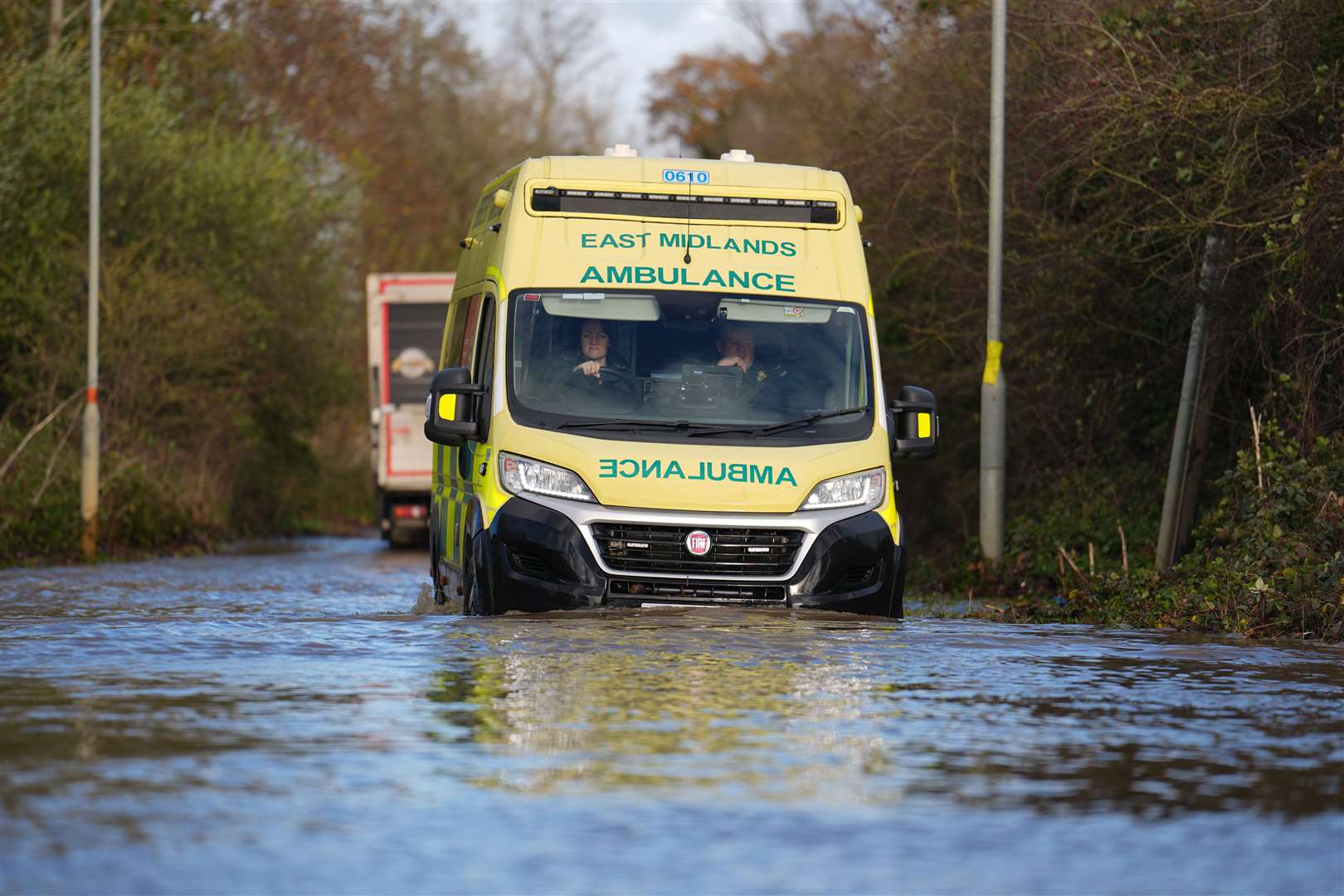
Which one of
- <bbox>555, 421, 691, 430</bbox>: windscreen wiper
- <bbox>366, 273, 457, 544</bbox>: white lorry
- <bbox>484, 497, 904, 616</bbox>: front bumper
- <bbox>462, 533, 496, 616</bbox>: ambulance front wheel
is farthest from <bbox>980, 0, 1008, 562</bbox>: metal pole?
<bbox>366, 273, 457, 544</bbox>: white lorry

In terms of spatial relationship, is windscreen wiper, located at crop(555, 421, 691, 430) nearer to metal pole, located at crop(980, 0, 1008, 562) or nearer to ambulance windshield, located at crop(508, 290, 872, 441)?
ambulance windshield, located at crop(508, 290, 872, 441)

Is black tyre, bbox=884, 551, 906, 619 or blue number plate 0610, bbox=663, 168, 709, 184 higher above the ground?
blue number plate 0610, bbox=663, 168, 709, 184

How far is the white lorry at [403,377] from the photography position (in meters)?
31.6

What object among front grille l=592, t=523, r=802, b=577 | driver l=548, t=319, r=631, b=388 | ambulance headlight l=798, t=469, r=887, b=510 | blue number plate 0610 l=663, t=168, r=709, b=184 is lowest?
front grille l=592, t=523, r=802, b=577

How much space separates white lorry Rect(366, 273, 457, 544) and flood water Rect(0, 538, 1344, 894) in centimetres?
1940

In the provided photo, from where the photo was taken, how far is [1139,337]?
21.2 m

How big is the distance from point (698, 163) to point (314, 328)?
2405cm

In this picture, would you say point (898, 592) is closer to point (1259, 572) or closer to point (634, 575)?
point (634, 575)

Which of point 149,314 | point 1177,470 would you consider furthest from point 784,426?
point 149,314

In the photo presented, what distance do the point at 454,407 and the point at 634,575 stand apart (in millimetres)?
1567

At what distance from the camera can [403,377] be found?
31750mm

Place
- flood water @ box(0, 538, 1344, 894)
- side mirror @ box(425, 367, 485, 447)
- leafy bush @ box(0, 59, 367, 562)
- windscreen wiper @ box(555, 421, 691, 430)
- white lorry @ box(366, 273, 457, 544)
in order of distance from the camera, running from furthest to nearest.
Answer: white lorry @ box(366, 273, 457, 544), leafy bush @ box(0, 59, 367, 562), side mirror @ box(425, 367, 485, 447), windscreen wiper @ box(555, 421, 691, 430), flood water @ box(0, 538, 1344, 894)

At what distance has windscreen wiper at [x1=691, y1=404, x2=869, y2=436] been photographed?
12469 mm

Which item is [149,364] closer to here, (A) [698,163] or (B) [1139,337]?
(B) [1139,337]
